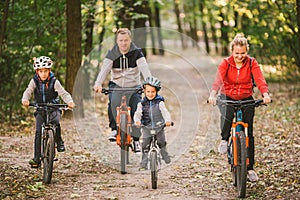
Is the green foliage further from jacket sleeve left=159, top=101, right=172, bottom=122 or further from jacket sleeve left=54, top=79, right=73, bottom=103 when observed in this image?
jacket sleeve left=159, top=101, right=172, bottom=122

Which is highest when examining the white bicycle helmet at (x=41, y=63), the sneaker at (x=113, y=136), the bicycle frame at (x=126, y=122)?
the white bicycle helmet at (x=41, y=63)

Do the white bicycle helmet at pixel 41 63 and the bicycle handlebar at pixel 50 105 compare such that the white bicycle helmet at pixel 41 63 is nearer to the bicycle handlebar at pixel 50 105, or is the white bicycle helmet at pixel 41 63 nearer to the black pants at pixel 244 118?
the bicycle handlebar at pixel 50 105

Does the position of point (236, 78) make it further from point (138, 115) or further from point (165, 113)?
point (138, 115)

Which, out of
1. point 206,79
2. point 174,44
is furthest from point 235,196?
point 174,44

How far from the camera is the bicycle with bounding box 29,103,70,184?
7.16 m

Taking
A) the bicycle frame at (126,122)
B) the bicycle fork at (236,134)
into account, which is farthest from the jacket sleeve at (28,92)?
the bicycle fork at (236,134)

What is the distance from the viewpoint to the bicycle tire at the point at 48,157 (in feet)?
23.4

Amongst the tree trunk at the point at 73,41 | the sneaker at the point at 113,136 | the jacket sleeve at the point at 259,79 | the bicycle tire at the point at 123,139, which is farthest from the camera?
the tree trunk at the point at 73,41

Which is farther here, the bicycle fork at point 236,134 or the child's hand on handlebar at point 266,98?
the bicycle fork at point 236,134

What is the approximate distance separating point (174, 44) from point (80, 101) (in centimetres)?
3631

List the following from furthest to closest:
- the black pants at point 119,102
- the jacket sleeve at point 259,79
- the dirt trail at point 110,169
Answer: the black pants at point 119,102 → the dirt trail at point 110,169 → the jacket sleeve at point 259,79

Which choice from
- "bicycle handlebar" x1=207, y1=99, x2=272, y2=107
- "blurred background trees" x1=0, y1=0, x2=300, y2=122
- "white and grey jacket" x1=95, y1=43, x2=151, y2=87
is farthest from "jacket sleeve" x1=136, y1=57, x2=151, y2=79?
"blurred background trees" x1=0, y1=0, x2=300, y2=122

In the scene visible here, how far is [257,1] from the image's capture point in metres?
16.1

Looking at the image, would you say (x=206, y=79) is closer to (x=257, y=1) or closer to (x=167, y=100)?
(x=167, y=100)
